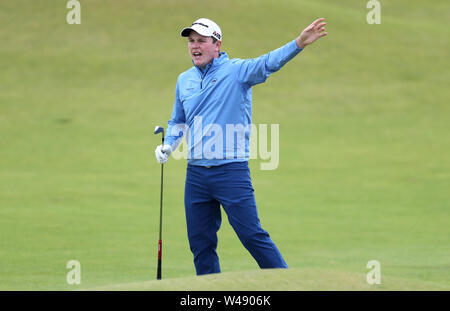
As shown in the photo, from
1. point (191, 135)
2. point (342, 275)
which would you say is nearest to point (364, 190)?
point (191, 135)

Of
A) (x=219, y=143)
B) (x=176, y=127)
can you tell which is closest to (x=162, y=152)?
(x=176, y=127)

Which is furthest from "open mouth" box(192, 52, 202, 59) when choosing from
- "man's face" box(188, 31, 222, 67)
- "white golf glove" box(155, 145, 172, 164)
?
"white golf glove" box(155, 145, 172, 164)

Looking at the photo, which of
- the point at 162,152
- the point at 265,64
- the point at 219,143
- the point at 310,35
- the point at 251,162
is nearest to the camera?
the point at 310,35

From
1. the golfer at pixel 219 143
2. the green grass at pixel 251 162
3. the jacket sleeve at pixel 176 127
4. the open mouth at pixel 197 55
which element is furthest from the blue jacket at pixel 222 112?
the green grass at pixel 251 162

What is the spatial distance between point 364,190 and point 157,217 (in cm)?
431

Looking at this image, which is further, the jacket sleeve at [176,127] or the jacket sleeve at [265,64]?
the jacket sleeve at [176,127]

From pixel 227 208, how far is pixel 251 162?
43.5ft

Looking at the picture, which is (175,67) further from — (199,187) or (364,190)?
(199,187)

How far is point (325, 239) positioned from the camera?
11211 millimetres

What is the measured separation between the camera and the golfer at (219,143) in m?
5.80

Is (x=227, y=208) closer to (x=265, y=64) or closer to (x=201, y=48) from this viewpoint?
(x=265, y=64)

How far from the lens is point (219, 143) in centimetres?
583

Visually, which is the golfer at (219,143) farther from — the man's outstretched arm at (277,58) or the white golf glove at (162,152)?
the white golf glove at (162,152)

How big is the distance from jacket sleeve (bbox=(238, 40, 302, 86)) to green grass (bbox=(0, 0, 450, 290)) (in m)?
1.38
